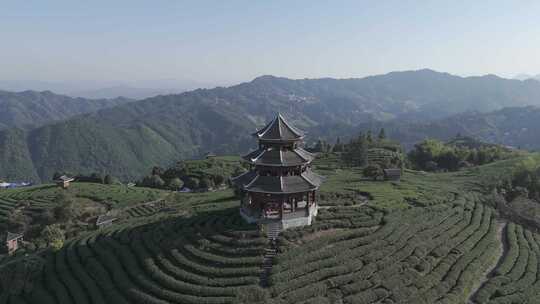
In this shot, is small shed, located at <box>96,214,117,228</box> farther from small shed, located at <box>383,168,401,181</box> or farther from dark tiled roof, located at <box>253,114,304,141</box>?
small shed, located at <box>383,168,401,181</box>

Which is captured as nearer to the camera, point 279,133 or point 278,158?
point 278,158

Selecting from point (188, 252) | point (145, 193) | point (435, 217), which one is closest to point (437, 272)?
point (435, 217)

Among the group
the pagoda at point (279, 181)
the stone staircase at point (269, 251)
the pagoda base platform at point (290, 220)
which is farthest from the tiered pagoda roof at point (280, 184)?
the stone staircase at point (269, 251)

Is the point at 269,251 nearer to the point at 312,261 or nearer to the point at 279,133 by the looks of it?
the point at 312,261

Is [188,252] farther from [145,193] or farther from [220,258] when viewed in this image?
[145,193]

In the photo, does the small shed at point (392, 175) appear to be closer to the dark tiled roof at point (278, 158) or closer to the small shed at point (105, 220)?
the dark tiled roof at point (278, 158)

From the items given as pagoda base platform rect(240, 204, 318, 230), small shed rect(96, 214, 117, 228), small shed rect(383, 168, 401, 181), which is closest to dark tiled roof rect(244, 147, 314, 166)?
pagoda base platform rect(240, 204, 318, 230)

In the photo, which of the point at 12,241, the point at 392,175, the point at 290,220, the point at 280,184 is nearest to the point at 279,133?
the point at 280,184
